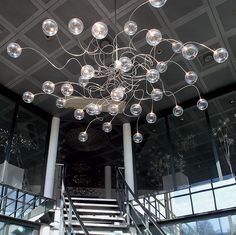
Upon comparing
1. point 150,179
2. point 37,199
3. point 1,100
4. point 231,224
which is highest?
point 1,100

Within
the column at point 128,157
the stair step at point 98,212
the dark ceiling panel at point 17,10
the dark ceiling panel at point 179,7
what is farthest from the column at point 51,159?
the dark ceiling panel at point 179,7

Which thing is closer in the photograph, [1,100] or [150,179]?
[1,100]

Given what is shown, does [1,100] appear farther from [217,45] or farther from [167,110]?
[217,45]

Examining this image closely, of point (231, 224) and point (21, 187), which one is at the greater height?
point (21, 187)

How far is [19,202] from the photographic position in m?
6.55

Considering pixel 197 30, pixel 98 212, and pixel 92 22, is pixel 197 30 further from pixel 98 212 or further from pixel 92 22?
pixel 98 212

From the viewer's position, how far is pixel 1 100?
7363 millimetres

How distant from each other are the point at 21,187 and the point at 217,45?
5.51 metres

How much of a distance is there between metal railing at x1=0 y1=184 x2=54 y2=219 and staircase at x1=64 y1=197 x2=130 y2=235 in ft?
2.02

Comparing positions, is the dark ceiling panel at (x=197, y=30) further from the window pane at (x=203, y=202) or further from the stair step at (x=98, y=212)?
the stair step at (x=98, y=212)

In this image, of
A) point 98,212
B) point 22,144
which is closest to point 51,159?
point 22,144

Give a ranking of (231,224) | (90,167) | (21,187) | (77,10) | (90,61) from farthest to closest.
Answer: (90,167)
(21,187)
(90,61)
(231,224)
(77,10)

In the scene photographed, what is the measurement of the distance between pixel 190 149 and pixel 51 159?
3.89m

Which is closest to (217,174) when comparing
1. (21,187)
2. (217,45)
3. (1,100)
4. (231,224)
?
(231,224)
